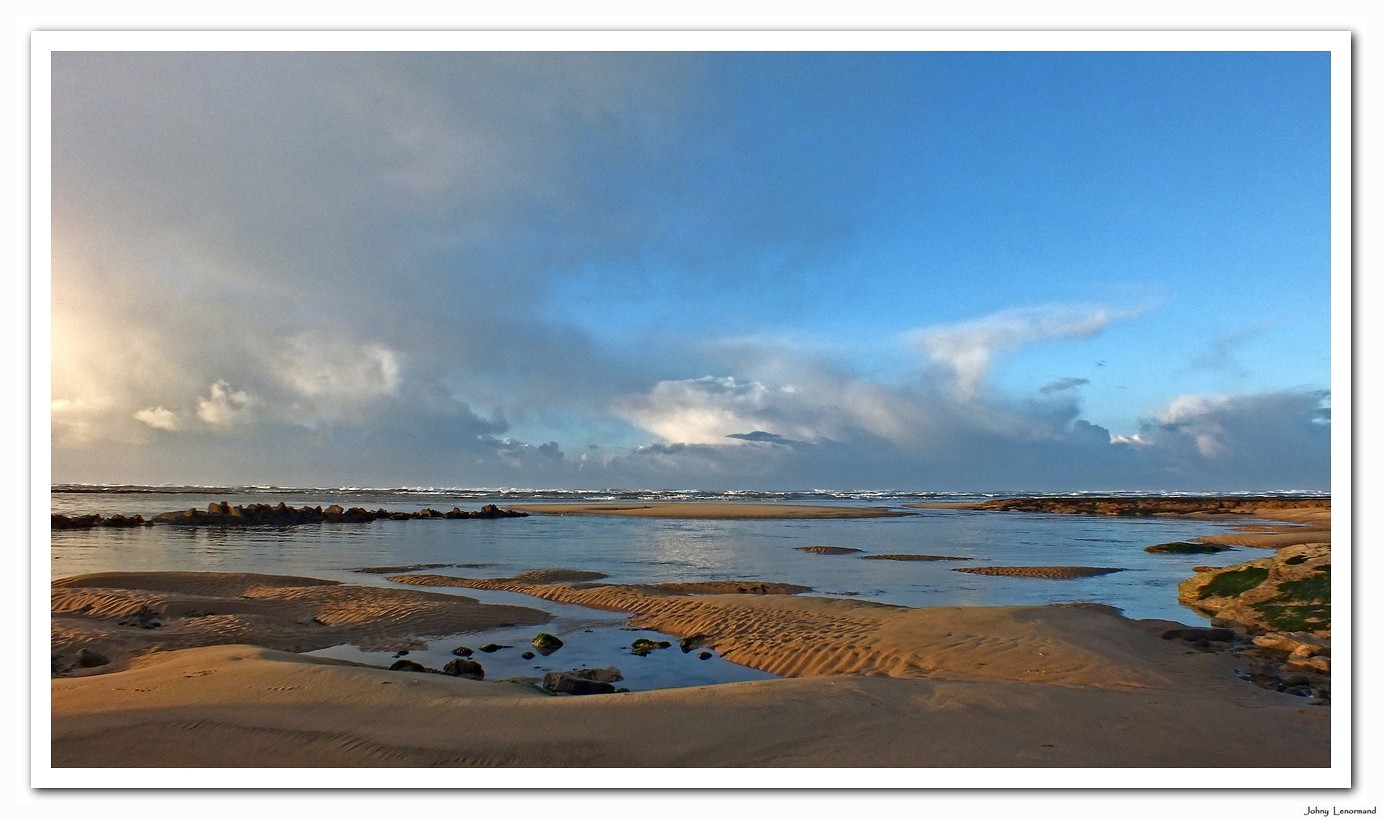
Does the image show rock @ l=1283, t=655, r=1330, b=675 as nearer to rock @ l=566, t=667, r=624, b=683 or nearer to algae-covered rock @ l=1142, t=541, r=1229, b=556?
rock @ l=566, t=667, r=624, b=683

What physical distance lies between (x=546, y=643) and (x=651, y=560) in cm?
1611

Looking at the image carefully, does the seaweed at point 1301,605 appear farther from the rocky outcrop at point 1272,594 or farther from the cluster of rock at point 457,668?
the cluster of rock at point 457,668

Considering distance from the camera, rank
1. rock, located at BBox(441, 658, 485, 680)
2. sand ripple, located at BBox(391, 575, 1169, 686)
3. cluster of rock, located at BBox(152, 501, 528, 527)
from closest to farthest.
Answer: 1. rock, located at BBox(441, 658, 485, 680)
2. sand ripple, located at BBox(391, 575, 1169, 686)
3. cluster of rock, located at BBox(152, 501, 528, 527)

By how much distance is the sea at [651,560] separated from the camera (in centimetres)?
1349

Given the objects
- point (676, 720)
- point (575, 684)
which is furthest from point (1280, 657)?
point (575, 684)

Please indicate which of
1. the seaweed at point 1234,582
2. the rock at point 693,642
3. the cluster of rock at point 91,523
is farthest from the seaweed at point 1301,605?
the cluster of rock at point 91,523

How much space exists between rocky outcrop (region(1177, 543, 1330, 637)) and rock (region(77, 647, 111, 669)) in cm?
2109

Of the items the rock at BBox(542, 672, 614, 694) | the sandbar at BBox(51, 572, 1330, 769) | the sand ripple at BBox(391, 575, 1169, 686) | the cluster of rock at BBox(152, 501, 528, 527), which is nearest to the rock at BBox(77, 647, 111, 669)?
the sandbar at BBox(51, 572, 1330, 769)

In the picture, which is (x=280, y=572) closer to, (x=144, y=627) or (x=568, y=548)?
(x=144, y=627)

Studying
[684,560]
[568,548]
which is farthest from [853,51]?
[568,548]

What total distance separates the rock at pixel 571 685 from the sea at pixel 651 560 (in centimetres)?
97

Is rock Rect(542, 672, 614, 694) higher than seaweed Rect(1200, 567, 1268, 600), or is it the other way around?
rock Rect(542, 672, 614, 694)

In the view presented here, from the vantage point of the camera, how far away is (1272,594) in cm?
1603

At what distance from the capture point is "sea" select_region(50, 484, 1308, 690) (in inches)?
531
